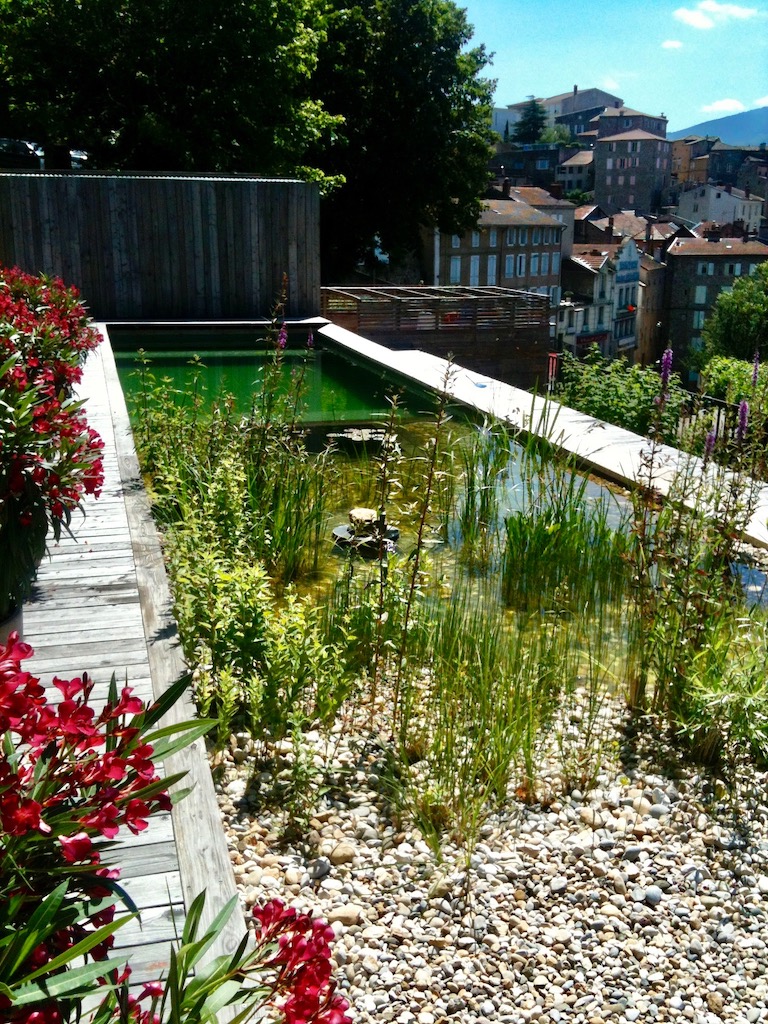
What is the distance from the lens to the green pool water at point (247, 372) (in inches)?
334

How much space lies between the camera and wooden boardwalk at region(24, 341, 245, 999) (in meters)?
2.06

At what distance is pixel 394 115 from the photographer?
23922 mm

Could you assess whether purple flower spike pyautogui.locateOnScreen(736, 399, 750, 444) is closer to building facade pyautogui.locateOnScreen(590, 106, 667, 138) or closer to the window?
the window

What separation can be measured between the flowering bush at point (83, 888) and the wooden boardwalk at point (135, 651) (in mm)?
364

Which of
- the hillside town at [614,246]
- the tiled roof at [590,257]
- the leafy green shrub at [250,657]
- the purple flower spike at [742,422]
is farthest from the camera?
the tiled roof at [590,257]

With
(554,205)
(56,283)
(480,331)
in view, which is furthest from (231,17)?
(554,205)

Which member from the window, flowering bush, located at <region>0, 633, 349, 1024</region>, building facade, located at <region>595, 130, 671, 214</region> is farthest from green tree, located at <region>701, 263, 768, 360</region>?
flowering bush, located at <region>0, 633, 349, 1024</region>

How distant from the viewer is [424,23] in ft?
77.8

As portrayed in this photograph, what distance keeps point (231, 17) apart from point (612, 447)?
15152mm

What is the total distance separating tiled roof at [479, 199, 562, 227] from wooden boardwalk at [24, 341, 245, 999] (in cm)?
4304

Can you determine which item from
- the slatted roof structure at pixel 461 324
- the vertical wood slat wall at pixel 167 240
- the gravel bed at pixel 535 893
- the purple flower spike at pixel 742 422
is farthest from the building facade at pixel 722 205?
the gravel bed at pixel 535 893

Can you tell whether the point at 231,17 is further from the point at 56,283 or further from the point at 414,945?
the point at 414,945

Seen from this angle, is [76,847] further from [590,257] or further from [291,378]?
[590,257]

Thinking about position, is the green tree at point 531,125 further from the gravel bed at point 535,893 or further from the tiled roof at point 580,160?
the gravel bed at point 535,893
